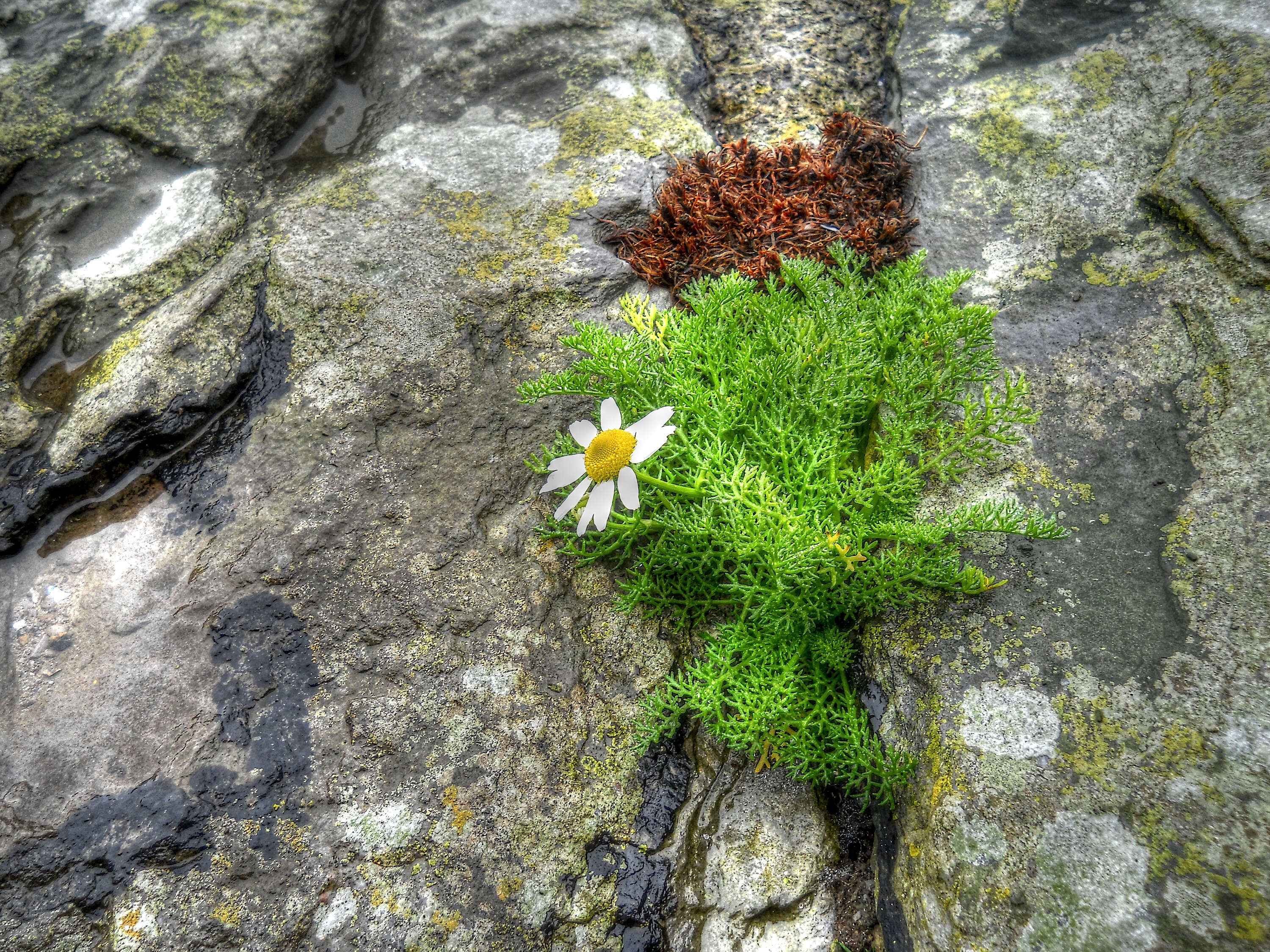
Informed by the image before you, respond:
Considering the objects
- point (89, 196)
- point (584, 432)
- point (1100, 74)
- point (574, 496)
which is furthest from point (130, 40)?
point (1100, 74)

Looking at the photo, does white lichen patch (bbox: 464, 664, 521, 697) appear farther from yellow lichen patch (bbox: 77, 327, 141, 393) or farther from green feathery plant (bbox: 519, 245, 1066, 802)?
yellow lichen patch (bbox: 77, 327, 141, 393)

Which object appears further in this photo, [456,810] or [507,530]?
[507,530]

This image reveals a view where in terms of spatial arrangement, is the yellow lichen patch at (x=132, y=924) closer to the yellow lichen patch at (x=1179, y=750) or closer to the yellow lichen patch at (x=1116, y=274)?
the yellow lichen patch at (x=1179, y=750)

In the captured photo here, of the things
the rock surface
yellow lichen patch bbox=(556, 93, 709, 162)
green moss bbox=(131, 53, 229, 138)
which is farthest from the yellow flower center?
green moss bbox=(131, 53, 229, 138)

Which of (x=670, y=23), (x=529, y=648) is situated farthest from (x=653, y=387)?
(x=670, y=23)

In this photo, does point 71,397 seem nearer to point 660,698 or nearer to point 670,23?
point 660,698

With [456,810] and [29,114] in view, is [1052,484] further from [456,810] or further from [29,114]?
[29,114]

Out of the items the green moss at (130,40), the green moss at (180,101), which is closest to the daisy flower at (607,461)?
the green moss at (180,101)
